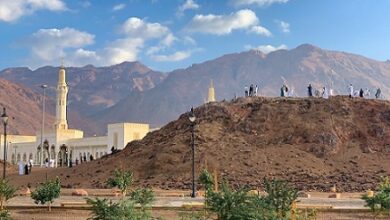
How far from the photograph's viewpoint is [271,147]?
162 ft

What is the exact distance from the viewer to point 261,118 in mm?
53688

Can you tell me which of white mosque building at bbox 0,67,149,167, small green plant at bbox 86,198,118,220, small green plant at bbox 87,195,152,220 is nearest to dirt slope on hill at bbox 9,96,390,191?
white mosque building at bbox 0,67,149,167

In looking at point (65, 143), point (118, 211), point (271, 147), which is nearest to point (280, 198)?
point (118, 211)

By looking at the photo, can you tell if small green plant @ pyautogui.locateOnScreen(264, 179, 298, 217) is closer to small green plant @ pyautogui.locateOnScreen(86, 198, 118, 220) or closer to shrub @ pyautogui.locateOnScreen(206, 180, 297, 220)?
shrub @ pyautogui.locateOnScreen(206, 180, 297, 220)

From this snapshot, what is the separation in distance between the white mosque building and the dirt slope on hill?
16.1 m

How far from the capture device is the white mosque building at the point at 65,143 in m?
→ 73.8

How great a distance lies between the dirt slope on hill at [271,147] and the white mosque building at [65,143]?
1606 cm

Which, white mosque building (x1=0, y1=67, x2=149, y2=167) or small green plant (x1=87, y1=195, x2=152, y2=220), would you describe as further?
white mosque building (x1=0, y1=67, x2=149, y2=167)

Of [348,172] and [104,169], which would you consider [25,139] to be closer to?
[104,169]

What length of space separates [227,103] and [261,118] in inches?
236

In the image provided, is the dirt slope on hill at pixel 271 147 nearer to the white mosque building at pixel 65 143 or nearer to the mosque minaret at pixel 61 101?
the white mosque building at pixel 65 143

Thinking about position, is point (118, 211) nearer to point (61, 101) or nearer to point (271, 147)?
point (271, 147)

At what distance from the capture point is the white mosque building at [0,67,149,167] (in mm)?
73819

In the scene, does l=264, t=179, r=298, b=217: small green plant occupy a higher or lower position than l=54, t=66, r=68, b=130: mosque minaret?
lower
